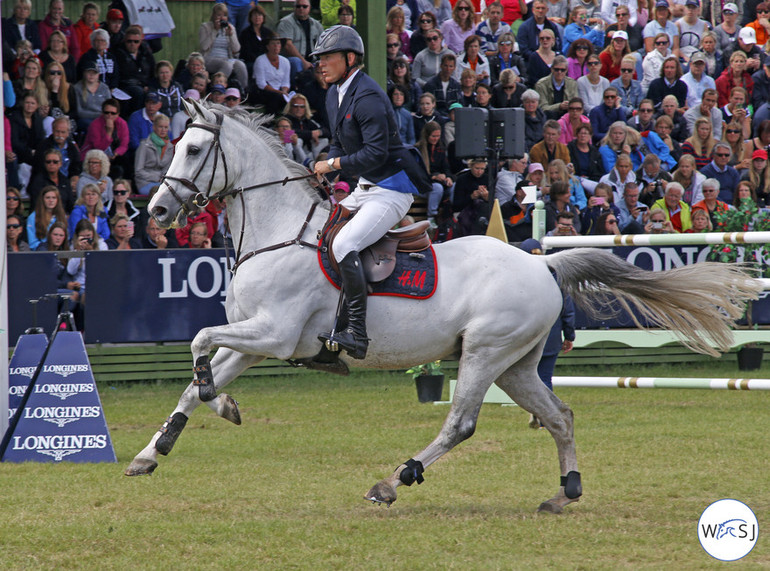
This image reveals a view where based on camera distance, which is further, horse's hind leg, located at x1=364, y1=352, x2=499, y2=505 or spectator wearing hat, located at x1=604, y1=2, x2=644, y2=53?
spectator wearing hat, located at x1=604, y1=2, x2=644, y2=53

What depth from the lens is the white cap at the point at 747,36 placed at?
20.5m

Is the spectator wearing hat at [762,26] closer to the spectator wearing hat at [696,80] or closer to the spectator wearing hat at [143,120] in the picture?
the spectator wearing hat at [696,80]

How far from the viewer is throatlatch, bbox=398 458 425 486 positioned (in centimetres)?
662

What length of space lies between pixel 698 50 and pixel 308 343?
1595cm

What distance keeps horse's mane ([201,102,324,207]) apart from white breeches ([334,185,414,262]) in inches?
10.1

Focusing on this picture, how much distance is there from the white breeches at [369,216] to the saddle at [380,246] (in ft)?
0.21

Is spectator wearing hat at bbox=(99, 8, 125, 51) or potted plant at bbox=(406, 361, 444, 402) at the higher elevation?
spectator wearing hat at bbox=(99, 8, 125, 51)

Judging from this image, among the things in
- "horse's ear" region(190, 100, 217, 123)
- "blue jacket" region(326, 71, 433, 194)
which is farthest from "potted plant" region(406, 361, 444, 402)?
"horse's ear" region(190, 100, 217, 123)

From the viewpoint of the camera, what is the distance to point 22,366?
9.48 meters

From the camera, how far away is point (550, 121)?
54.3 feet

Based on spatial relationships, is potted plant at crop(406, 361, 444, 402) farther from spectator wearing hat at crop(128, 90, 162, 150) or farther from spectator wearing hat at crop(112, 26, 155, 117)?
spectator wearing hat at crop(112, 26, 155, 117)

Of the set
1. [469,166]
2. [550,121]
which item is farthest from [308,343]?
[550,121]

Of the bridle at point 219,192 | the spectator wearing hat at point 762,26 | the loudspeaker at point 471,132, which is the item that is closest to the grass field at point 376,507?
the bridle at point 219,192

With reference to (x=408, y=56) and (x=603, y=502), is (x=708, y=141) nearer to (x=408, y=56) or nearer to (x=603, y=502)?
(x=408, y=56)
